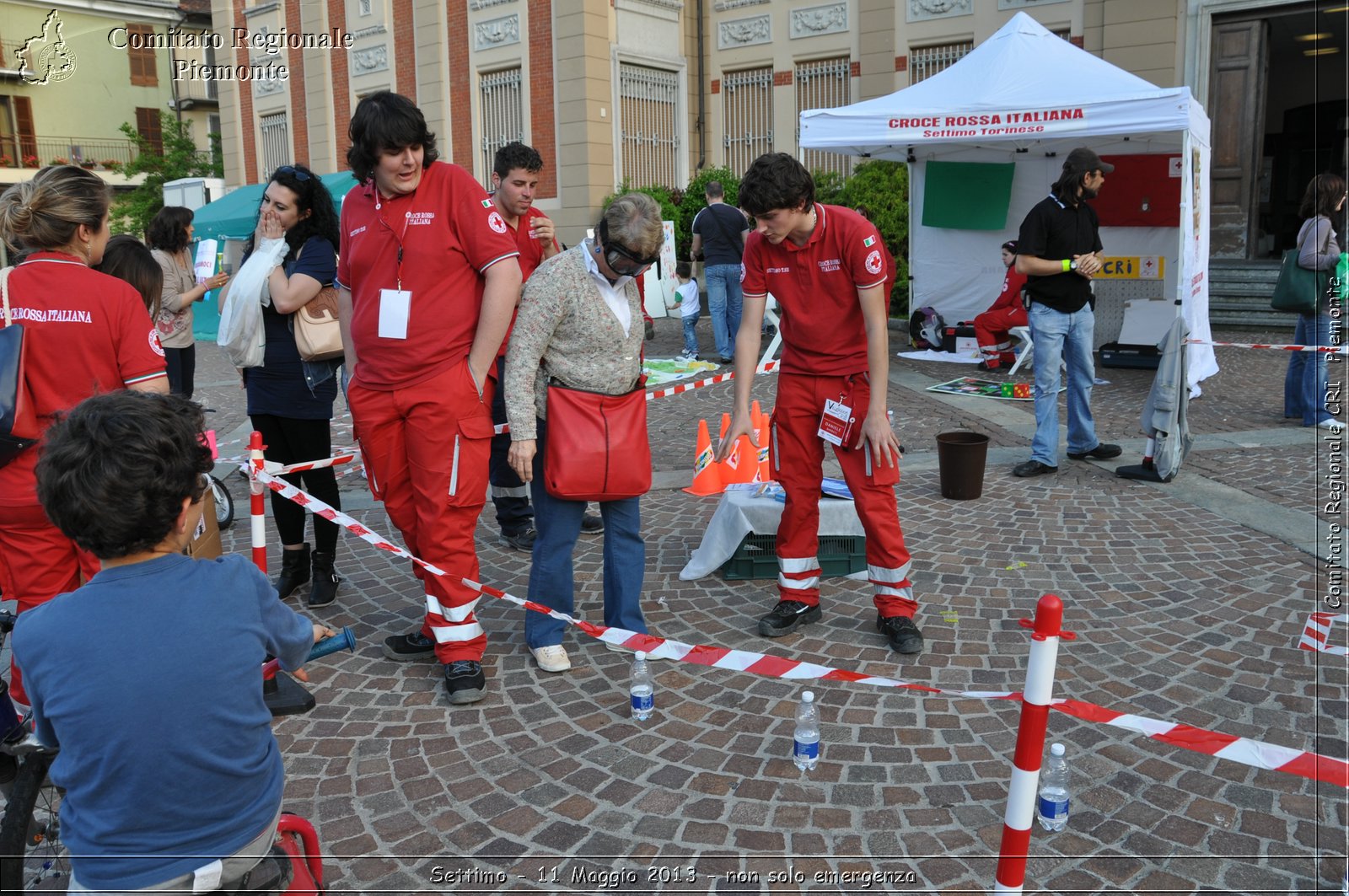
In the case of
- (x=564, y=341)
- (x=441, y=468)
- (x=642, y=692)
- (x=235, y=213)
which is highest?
(x=235, y=213)

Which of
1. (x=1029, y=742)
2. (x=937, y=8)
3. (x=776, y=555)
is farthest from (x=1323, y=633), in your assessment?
(x=937, y=8)

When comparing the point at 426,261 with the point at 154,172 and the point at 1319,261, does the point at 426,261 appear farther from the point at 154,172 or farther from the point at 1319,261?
the point at 154,172

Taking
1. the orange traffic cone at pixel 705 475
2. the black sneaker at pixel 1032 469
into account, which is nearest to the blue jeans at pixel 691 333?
the orange traffic cone at pixel 705 475

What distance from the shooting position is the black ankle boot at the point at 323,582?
4.95 meters

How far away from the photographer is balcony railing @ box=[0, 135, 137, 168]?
1583 inches

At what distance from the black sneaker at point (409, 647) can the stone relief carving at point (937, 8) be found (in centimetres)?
1664

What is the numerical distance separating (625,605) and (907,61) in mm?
16560

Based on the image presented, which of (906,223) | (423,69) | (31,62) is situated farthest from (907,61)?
(31,62)

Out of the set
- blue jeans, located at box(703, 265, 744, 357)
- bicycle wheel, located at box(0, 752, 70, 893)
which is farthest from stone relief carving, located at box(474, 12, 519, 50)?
bicycle wheel, located at box(0, 752, 70, 893)

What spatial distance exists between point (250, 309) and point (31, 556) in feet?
5.88

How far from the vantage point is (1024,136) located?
380 inches

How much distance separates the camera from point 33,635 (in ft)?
5.87

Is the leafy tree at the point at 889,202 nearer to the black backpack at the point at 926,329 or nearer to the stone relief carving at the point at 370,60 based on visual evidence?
the black backpack at the point at 926,329

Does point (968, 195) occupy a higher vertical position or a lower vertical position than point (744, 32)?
lower
